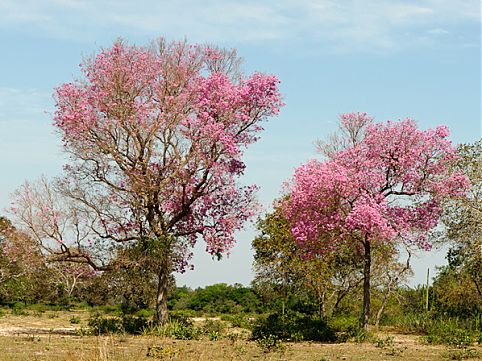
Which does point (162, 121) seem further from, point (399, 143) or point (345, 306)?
point (345, 306)

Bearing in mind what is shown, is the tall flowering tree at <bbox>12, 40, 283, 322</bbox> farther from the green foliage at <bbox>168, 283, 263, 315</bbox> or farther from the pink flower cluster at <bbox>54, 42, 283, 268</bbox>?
the green foliage at <bbox>168, 283, 263, 315</bbox>

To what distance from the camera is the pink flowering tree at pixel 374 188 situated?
24.0m

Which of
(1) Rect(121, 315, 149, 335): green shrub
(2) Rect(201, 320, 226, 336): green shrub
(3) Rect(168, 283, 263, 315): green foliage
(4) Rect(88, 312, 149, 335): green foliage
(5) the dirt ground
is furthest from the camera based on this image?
(3) Rect(168, 283, 263, 315): green foliage

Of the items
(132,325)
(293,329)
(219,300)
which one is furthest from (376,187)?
(219,300)

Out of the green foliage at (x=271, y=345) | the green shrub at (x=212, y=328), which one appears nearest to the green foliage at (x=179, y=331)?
the green shrub at (x=212, y=328)

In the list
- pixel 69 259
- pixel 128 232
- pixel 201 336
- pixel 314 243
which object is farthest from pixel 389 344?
pixel 69 259

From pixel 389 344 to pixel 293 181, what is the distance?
261 inches

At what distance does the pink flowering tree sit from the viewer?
2402 centimetres

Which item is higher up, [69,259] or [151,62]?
[151,62]

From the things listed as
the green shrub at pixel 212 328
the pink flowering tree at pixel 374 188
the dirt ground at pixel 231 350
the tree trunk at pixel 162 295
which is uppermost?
the pink flowering tree at pixel 374 188

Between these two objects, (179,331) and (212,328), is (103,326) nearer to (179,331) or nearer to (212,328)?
(179,331)

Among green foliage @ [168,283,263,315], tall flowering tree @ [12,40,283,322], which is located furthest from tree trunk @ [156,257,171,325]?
green foliage @ [168,283,263,315]

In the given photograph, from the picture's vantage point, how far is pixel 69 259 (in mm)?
26594

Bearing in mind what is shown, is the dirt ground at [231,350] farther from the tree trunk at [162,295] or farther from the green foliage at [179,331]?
the tree trunk at [162,295]
